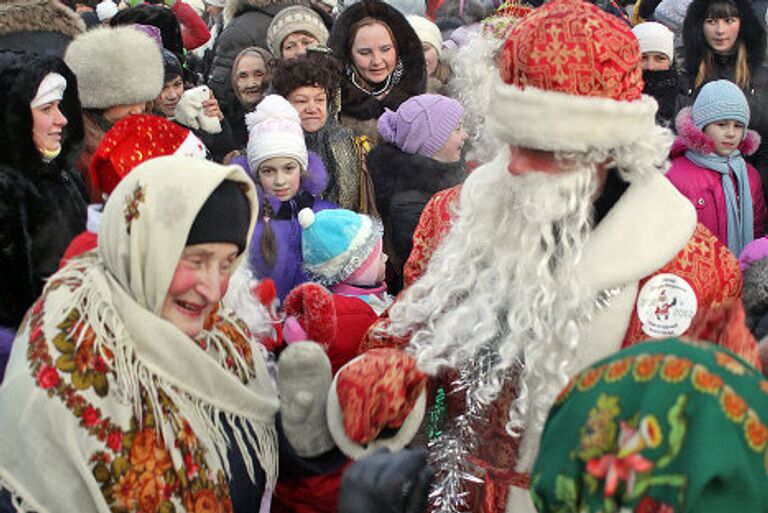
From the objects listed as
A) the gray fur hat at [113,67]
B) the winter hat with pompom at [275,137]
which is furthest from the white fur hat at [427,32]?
the winter hat with pompom at [275,137]

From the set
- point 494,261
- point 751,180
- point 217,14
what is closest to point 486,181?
point 494,261

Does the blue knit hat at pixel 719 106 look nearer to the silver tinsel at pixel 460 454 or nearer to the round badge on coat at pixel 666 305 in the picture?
the round badge on coat at pixel 666 305

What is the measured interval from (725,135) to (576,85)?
12.0 ft

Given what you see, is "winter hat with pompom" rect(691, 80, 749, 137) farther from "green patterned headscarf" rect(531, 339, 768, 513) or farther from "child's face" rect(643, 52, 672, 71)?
"green patterned headscarf" rect(531, 339, 768, 513)

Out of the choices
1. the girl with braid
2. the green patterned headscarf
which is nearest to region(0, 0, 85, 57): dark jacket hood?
the girl with braid

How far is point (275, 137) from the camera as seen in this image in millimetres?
5266

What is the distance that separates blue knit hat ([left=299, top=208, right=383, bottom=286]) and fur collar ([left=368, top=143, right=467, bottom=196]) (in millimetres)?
974

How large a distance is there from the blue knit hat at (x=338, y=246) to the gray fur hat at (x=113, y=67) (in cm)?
151

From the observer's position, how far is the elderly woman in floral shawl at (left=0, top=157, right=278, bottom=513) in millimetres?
2805

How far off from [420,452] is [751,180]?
170 inches

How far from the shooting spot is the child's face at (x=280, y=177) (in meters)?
5.22

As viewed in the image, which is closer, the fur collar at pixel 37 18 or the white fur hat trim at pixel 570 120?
the white fur hat trim at pixel 570 120

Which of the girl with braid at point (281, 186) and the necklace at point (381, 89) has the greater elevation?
the necklace at point (381, 89)

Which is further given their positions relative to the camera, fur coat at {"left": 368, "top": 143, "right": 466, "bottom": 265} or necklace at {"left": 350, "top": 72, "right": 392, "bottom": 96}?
necklace at {"left": 350, "top": 72, "right": 392, "bottom": 96}
